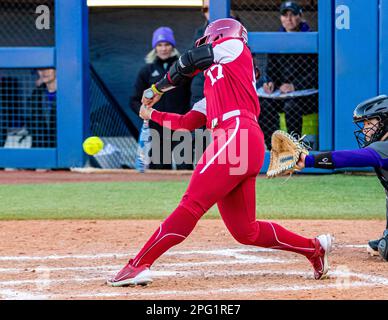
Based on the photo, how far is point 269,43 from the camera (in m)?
10.4

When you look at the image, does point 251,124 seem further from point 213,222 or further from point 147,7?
point 147,7

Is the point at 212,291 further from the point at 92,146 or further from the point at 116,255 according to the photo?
the point at 92,146

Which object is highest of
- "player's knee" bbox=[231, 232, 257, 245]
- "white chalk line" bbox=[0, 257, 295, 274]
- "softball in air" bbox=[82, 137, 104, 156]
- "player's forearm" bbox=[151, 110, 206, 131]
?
"player's forearm" bbox=[151, 110, 206, 131]

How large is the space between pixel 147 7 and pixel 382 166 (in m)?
8.48

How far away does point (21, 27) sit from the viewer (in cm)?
1260

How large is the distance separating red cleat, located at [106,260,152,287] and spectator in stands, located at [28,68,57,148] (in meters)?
6.68

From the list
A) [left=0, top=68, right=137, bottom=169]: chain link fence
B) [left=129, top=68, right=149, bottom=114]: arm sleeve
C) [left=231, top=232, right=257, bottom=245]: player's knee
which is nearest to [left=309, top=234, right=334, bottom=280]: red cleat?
[left=231, top=232, right=257, bottom=245]: player's knee

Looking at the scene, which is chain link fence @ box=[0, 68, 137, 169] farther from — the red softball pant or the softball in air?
the red softball pant

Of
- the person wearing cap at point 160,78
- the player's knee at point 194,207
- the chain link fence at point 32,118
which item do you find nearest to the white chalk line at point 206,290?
the player's knee at point 194,207

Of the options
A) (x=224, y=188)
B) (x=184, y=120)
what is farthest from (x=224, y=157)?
(x=184, y=120)

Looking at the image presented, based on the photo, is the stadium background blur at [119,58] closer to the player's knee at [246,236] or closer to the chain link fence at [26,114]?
the chain link fence at [26,114]

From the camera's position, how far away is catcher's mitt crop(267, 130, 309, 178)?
15.0 ft

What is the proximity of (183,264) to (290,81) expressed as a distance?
5164 mm

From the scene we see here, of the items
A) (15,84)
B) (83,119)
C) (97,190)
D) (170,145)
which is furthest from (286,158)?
(15,84)
